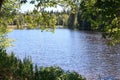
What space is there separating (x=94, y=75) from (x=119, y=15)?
23.0m

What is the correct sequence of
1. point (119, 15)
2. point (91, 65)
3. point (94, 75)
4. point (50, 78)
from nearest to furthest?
point (119, 15)
point (50, 78)
point (94, 75)
point (91, 65)

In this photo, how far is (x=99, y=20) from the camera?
15.7 m

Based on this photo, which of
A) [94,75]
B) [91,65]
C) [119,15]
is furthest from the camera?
[91,65]

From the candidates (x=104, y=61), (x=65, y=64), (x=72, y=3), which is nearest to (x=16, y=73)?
(x=72, y=3)

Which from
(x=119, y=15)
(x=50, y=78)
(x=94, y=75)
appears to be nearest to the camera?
(x=119, y=15)

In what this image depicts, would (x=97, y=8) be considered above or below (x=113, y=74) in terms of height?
above

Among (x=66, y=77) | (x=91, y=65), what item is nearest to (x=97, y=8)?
(x=66, y=77)

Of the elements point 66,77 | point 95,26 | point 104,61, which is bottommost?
point 104,61

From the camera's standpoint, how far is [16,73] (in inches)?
633

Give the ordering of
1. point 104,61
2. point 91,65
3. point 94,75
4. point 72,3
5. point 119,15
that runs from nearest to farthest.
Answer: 1. point 119,15
2. point 72,3
3. point 94,75
4. point 91,65
5. point 104,61

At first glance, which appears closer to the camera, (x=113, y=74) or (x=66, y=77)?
(x=66, y=77)

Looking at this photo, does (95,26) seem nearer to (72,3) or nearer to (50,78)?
(72,3)

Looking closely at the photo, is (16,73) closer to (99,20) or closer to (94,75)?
(99,20)

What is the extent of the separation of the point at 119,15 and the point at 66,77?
4.14 metres
